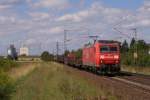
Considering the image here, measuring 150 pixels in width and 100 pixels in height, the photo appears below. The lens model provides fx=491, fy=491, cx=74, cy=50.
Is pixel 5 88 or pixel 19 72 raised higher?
pixel 19 72

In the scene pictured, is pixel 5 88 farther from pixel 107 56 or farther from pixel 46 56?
pixel 46 56

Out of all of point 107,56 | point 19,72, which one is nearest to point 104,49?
point 107,56

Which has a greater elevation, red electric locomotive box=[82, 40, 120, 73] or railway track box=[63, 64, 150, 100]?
red electric locomotive box=[82, 40, 120, 73]

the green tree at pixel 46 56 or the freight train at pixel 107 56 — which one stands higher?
the green tree at pixel 46 56

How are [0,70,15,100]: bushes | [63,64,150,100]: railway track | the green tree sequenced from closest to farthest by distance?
1. [63,64,150,100]: railway track
2. [0,70,15,100]: bushes
3. the green tree

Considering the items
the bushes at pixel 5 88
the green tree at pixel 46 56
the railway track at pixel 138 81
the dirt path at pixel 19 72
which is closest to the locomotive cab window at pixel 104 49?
the railway track at pixel 138 81

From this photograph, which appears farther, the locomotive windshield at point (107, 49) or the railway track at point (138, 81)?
the locomotive windshield at point (107, 49)

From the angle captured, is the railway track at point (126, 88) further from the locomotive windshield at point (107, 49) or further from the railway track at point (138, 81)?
the locomotive windshield at point (107, 49)

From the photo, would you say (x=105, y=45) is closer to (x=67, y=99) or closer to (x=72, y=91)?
(x=72, y=91)

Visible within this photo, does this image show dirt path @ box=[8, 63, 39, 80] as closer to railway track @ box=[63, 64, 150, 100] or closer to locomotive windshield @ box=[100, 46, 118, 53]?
locomotive windshield @ box=[100, 46, 118, 53]

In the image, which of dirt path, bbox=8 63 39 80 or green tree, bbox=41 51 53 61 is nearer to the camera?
dirt path, bbox=8 63 39 80

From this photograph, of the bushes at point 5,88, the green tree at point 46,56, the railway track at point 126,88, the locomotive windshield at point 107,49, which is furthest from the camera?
the green tree at point 46,56

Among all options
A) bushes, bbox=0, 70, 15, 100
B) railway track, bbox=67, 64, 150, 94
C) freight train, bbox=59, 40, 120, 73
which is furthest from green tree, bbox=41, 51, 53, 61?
bushes, bbox=0, 70, 15, 100

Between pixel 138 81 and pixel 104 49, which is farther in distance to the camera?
pixel 104 49
